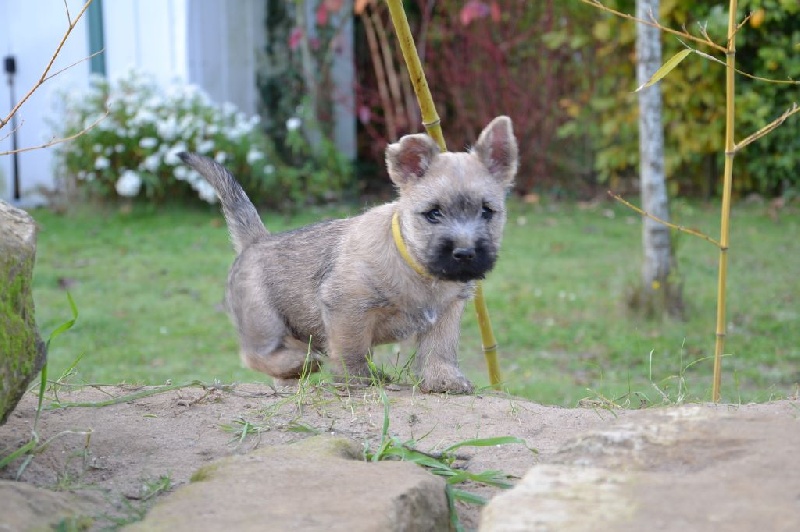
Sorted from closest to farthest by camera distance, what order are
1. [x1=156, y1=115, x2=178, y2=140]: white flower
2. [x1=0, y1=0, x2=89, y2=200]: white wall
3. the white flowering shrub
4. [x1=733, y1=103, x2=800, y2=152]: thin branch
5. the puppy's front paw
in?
[x1=733, y1=103, x2=800, y2=152]: thin branch → the puppy's front paw → [x1=156, y1=115, x2=178, y2=140]: white flower → the white flowering shrub → [x1=0, y1=0, x2=89, y2=200]: white wall

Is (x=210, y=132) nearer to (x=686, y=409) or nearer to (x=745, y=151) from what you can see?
(x=745, y=151)

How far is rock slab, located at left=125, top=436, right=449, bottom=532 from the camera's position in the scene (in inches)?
91.0

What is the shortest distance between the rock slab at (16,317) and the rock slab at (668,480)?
1.43 metres

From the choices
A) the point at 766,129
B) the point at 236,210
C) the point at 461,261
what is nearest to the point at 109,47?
the point at 236,210

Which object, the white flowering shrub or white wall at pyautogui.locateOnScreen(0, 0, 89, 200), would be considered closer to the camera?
the white flowering shrub

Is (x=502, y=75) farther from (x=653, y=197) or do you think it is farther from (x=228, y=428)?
(x=228, y=428)

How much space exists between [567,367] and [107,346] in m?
3.37

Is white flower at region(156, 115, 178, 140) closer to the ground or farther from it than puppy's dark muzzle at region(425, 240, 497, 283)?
farther from it

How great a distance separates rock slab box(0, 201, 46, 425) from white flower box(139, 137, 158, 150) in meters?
8.99

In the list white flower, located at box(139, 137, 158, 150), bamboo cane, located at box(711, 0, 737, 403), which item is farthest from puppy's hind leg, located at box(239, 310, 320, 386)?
white flower, located at box(139, 137, 158, 150)

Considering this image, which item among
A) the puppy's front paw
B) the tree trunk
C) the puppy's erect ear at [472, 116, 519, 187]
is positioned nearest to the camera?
the puppy's front paw

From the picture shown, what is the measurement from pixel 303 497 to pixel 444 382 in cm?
179

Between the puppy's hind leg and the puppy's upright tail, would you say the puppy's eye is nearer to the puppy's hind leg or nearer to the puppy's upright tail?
the puppy's hind leg

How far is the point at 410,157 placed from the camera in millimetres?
4383
